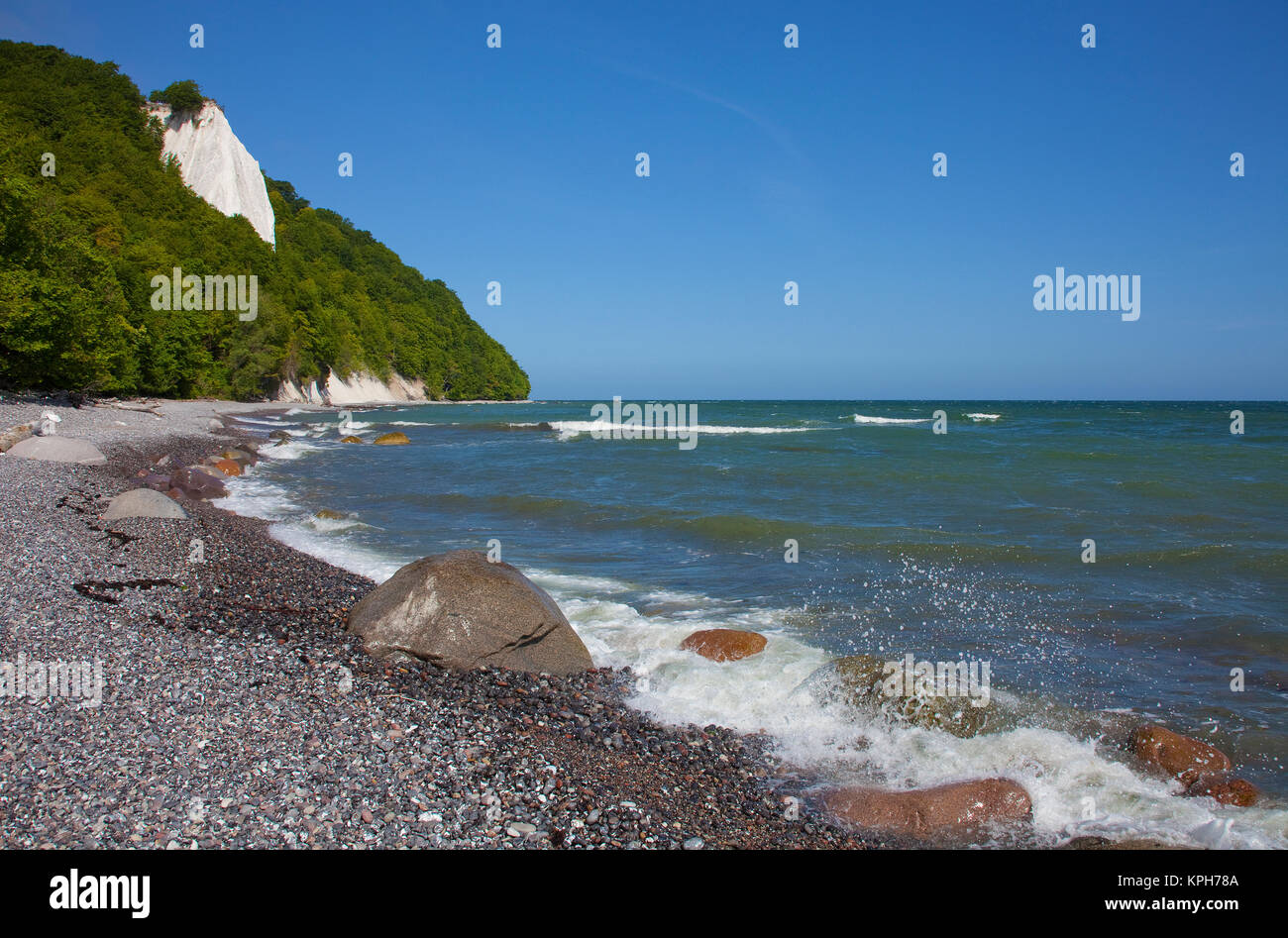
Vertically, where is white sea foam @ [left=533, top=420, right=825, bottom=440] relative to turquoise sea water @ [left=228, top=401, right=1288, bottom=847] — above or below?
above

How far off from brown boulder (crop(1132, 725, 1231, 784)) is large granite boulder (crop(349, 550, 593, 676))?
520cm

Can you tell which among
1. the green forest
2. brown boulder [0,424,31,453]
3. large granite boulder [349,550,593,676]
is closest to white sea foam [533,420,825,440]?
the green forest

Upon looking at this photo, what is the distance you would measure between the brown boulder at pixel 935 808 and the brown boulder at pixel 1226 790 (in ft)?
4.75

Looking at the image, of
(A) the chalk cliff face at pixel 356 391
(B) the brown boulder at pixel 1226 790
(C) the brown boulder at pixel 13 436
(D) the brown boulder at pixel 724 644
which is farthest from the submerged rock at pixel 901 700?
(A) the chalk cliff face at pixel 356 391

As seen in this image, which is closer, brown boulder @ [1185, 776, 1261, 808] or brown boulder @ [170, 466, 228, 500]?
brown boulder @ [1185, 776, 1261, 808]

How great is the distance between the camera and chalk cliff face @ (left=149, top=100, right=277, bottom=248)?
2889 inches

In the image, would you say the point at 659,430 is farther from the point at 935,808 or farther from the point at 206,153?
the point at 206,153

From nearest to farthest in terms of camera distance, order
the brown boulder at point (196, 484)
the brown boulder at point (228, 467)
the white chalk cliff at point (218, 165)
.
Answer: the brown boulder at point (196, 484) → the brown boulder at point (228, 467) → the white chalk cliff at point (218, 165)

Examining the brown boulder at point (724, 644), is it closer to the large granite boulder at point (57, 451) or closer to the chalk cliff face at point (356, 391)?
the large granite boulder at point (57, 451)

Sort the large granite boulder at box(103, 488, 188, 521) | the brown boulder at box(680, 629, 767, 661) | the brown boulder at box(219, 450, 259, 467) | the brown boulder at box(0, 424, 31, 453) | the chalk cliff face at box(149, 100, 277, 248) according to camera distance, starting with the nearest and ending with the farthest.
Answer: the brown boulder at box(680, 629, 767, 661)
the large granite boulder at box(103, 488, 188, 521)
the brown boulder at box(0, 424, 31, 453)
the brown boulder at box(219, 450, 259, 467)
the chalk cliff face at box(149, 100, 277, 248)

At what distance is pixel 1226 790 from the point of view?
5543 mm

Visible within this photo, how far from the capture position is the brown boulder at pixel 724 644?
824cm

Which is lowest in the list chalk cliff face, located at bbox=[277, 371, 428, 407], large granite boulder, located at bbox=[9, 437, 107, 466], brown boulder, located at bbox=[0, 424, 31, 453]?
large granite boulder, located at bbox=[9, 437, 107, 466]

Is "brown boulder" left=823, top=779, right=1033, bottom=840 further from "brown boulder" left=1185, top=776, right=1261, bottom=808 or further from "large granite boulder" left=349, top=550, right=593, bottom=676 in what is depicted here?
"large granite boulder" left=349, top=550, right=593, bottom=676
